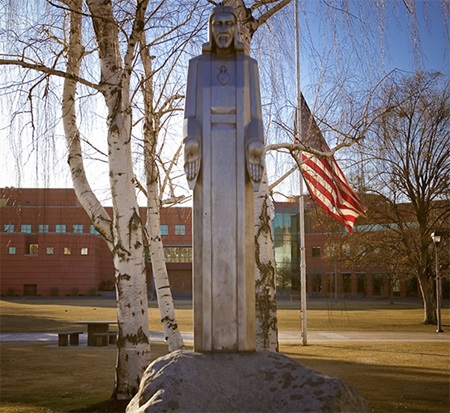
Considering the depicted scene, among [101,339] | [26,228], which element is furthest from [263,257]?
[26,228]

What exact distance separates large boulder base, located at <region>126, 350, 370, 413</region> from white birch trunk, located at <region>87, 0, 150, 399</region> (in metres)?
3.97

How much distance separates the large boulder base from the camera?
4500 millimetres

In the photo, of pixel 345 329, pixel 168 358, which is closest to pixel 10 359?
pixel 168 358

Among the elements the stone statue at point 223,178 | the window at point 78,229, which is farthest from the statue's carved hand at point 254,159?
the window at point 78,229

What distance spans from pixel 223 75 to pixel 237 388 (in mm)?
2856

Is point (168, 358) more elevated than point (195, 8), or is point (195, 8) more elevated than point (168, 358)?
point (195, 8)

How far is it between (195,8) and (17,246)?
68.4m

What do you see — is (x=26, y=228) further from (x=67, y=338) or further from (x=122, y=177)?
(x=122, y=177)

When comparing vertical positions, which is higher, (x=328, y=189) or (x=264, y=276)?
(x=328, y=189)

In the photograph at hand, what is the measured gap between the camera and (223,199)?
5.60m

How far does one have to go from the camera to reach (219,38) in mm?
5777

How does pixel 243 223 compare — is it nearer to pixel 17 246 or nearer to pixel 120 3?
pixel 120 3

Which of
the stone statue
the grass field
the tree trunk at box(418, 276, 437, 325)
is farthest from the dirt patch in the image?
the tree trunk at box(418, 276, 437, 325)

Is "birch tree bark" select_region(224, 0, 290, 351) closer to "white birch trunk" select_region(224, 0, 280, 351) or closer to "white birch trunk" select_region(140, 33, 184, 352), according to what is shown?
"white birch trunk" select_region(224, 0, 280, 351)
